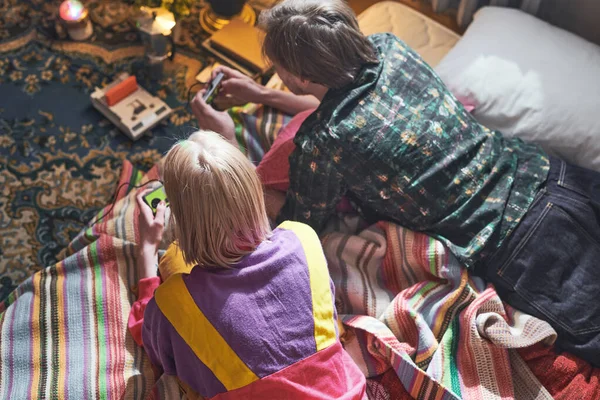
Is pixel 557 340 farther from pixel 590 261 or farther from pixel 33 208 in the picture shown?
pixel 33 208

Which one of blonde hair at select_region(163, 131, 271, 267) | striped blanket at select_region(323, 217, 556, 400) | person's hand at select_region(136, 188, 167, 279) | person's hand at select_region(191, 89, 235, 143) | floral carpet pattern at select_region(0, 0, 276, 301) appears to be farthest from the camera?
floral carpet pattern at select_region(0, 0, 276, 301)

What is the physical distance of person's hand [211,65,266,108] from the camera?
1506 millimetres

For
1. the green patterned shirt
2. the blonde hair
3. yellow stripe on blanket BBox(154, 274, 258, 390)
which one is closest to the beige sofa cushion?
the green patterned shirt

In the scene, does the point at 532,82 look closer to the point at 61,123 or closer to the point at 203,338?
the point at 203,338

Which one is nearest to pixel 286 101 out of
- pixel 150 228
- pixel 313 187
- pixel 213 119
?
pixel 213 119

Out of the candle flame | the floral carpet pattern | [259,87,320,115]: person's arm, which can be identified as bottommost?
the floral carpet pattern

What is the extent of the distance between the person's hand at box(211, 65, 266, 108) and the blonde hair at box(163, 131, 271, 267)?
0.55 metres

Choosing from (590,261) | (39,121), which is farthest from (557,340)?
(39,121)

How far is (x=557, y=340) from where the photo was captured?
1.15m

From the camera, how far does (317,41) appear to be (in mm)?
1146

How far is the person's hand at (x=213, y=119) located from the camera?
1424 mm

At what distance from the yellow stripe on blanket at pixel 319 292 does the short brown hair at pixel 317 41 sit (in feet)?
1.12

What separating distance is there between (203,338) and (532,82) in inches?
37.9

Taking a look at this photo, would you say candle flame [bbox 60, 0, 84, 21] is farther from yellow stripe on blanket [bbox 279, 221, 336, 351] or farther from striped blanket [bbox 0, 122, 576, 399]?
yellow stripe on blanket [bbox 279, 221, 336, 351]
